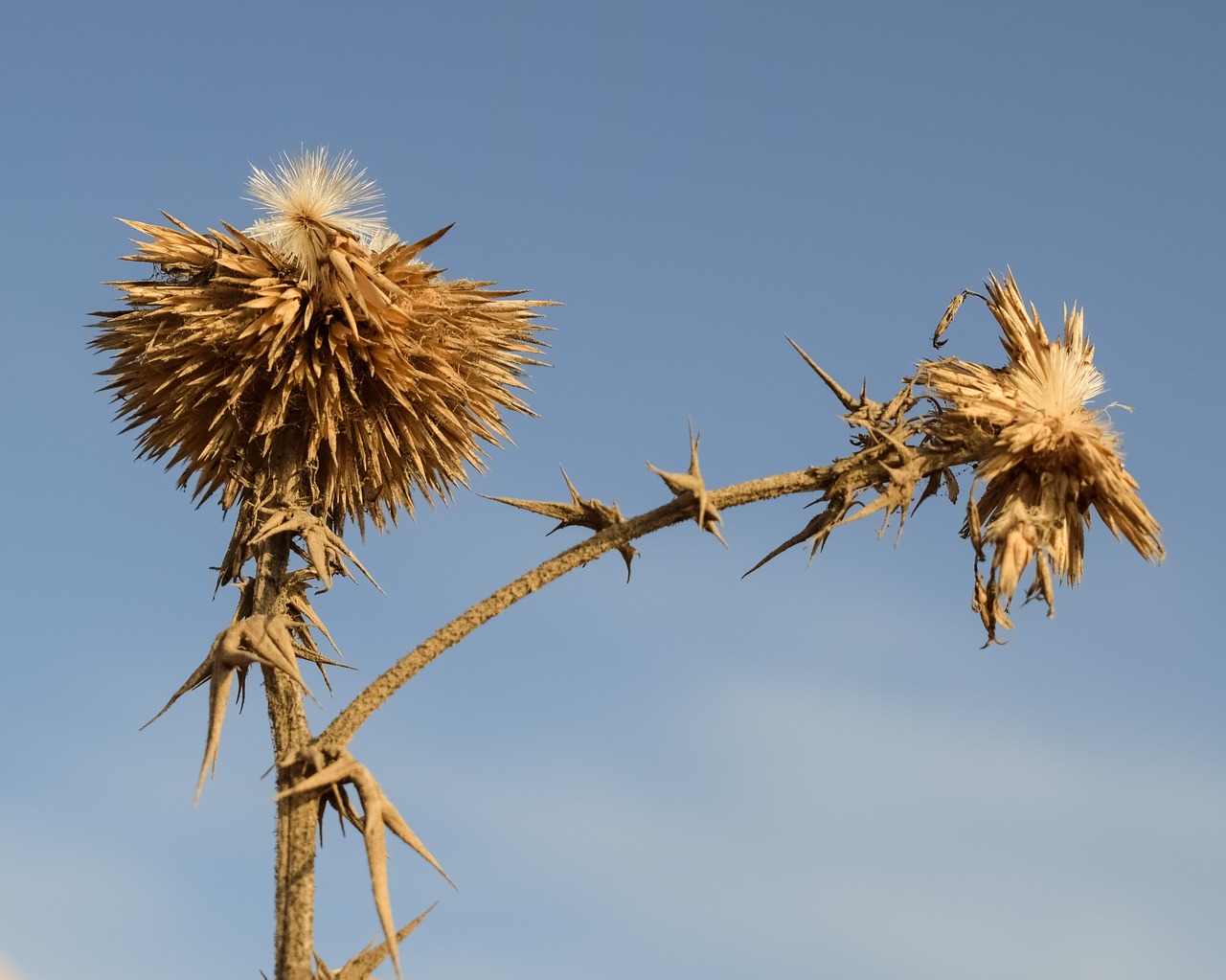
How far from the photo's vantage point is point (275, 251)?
9289 mm

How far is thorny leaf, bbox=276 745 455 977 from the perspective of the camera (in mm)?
7320

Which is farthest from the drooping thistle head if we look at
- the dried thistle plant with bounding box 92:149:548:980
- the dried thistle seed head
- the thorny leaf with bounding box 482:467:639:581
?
the dried thistle seed head

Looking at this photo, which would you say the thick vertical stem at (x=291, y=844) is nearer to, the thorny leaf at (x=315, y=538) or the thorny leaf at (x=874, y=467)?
the thorny leaf at (x=315, y=538)

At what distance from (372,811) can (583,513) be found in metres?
2.09

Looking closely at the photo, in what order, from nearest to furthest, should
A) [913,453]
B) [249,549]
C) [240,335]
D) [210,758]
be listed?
[210,758]
[913,453]
[240,335]
[249,549]

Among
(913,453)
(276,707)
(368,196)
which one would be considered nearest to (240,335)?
(368,196)

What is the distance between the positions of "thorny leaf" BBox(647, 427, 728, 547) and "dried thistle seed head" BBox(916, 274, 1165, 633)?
1715 mm

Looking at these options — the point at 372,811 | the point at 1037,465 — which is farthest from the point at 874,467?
the point at 372,811

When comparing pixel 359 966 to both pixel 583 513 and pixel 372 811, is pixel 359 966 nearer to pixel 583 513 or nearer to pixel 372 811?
pixel 372 811

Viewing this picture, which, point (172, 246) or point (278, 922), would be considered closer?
point (278, 922)

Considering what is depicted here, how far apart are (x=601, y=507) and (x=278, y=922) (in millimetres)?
3107

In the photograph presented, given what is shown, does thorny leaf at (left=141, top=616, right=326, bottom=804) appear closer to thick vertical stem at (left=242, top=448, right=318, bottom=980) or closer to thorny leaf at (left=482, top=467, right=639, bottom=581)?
thick vertical stem at (left=242, top=448, right=318, bottom=980)

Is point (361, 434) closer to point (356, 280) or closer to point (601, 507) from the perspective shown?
point (356, 280)

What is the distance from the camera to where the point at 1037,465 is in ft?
27.5
